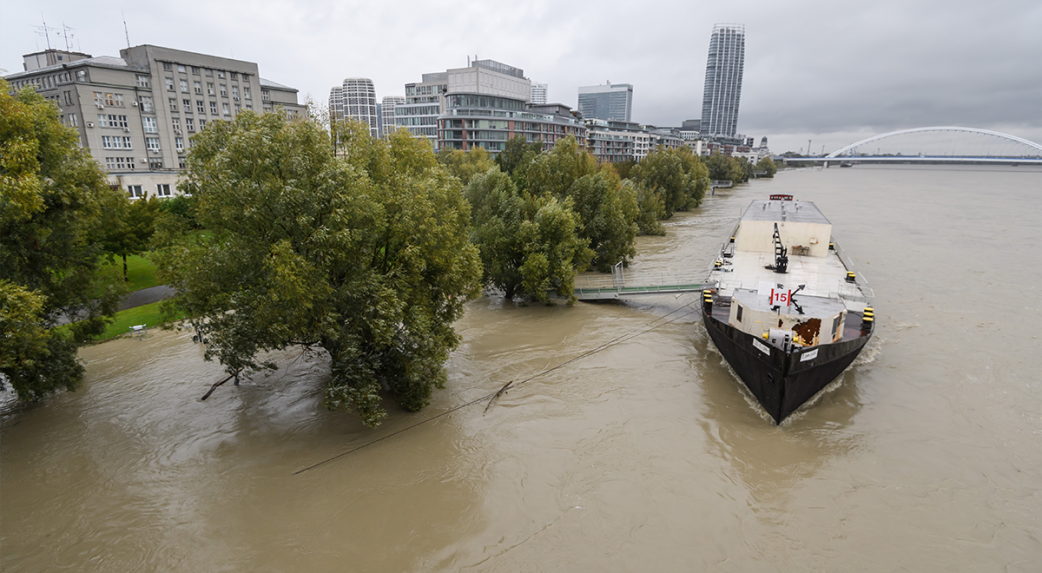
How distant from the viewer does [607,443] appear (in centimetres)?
1753

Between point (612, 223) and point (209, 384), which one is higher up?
point (612, 223)

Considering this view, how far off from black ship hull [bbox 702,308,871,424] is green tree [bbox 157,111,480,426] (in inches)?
476

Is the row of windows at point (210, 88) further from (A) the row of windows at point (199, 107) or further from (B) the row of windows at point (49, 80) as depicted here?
(B) the row of windows at point (49, 80)

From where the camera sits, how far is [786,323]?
20.0 metres

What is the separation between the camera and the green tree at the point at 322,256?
14.9 meters

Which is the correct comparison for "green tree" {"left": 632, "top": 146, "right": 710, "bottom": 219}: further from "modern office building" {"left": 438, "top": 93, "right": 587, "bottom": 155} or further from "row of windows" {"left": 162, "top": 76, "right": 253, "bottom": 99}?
"row of windows" {"left": 162, "top": 76, "right": 253, "bottom": 99}

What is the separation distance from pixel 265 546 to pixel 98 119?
2198 inches

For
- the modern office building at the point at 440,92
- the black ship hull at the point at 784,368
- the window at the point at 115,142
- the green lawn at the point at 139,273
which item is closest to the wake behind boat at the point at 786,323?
the black ship hull at the point at 784,368

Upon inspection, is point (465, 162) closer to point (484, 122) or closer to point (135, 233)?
point (484, 122)

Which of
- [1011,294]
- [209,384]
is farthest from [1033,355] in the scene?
[209,384]

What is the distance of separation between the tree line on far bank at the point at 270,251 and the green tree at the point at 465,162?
42039 mm

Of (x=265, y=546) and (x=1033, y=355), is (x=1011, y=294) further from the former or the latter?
(x=265, y=546)

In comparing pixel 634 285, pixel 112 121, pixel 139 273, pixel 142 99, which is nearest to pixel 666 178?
pixel 634 285

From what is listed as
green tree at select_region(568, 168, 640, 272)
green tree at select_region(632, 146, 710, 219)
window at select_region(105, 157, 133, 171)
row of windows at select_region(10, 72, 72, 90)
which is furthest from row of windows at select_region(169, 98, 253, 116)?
green tree at select_region(632, 146, 710, 219)
